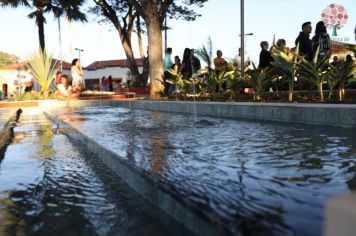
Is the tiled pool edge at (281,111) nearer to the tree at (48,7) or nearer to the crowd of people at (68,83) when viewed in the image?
the crowd of people at (68,83)

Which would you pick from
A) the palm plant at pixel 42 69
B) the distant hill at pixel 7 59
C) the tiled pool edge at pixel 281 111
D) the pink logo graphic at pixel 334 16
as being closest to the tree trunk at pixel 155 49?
the tiled pool edge at pixel 281 111

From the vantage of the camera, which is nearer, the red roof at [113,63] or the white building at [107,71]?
the white building at [107,71]

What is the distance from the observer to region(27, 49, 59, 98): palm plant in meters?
20.3

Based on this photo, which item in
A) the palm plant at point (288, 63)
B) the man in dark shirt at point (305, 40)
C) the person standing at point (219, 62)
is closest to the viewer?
the palm plant at point (288, 63)

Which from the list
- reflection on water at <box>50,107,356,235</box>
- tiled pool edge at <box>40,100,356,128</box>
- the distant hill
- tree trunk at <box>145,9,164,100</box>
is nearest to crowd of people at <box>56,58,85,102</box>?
tree trunk at <box>145,9,164,100</box>

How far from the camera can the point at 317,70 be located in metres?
7.03

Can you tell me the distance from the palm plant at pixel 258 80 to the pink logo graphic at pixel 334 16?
20.1 metres

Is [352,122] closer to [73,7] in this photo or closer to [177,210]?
[177,210]

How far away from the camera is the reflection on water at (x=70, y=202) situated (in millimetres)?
2451

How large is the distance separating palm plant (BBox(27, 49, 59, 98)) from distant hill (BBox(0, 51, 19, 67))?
2928 inches

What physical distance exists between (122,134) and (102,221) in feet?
10.3

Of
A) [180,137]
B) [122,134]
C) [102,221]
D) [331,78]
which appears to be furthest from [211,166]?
[331,78]

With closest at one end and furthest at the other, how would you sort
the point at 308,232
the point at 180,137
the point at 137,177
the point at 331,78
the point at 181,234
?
the point at 308,232
the point at 181,234
the point at 137,177
the point at 180,137
the point at 331,78

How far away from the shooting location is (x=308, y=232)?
5.39ft
